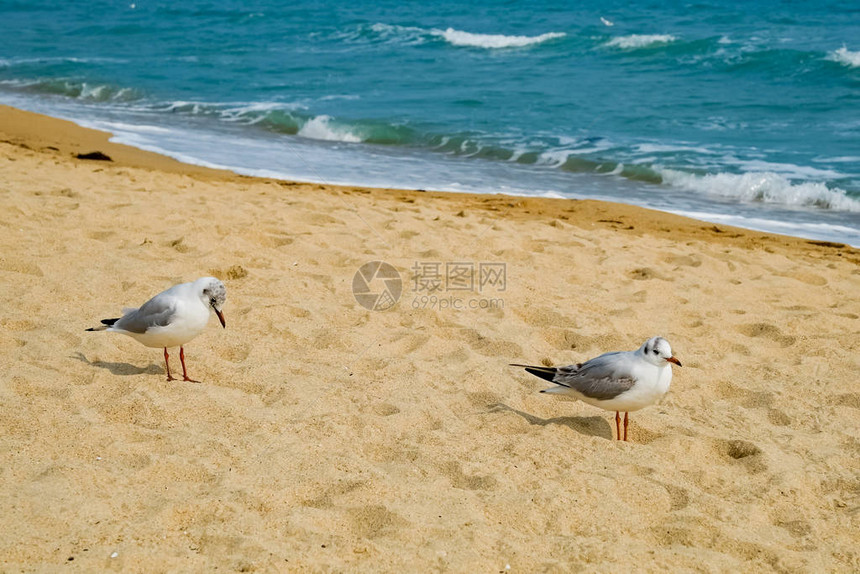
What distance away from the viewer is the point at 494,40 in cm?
2117

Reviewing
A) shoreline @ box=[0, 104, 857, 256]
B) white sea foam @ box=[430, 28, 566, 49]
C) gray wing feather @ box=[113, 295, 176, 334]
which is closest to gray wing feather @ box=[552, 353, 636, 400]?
gray wing feather @ box=[113, 295, 176, 334]

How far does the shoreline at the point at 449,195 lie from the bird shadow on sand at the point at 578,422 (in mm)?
4043

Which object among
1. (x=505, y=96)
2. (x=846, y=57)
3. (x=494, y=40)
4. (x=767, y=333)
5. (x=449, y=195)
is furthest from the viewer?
(x=494, y=40)

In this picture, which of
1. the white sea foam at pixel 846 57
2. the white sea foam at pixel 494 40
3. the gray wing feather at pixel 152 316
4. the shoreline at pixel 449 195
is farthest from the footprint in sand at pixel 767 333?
the white sea foam at pixel 494 40

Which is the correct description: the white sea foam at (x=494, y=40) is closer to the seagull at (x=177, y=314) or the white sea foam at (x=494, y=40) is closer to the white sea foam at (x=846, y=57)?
the white sea foam at (x=846, y=57)

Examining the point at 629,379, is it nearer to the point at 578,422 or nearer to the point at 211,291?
the point at 578,422

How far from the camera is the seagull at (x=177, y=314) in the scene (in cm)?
407

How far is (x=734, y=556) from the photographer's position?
121 inches

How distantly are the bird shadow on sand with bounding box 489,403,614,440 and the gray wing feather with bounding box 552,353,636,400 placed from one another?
24 centimetres

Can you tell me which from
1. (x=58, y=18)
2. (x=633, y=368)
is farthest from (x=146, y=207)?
(x=58, y=18)

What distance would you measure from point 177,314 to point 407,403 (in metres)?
1.25

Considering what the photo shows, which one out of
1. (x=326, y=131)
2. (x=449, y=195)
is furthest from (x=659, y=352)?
(x=326, y=131)

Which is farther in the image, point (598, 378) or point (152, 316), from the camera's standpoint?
point (152, 316)

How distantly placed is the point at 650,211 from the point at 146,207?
5314 millimetres
